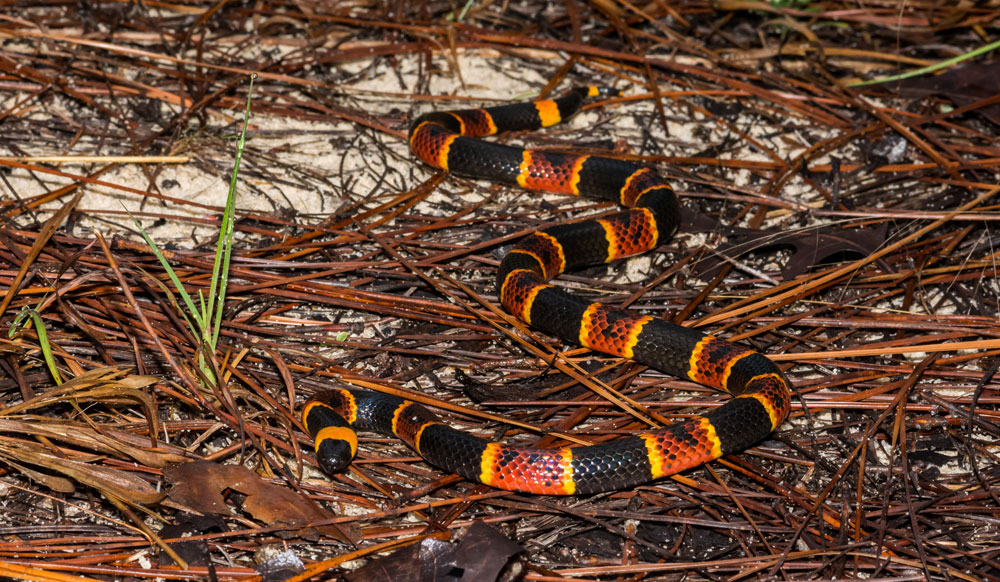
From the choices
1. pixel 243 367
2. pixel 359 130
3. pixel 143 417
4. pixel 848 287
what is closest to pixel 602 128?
pixel 359 130

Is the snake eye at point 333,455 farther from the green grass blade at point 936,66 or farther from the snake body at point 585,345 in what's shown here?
the green grass blade at point 936,66

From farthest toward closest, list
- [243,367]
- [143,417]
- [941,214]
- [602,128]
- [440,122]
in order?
[602,128] < [440,122] < [941,214] < [243,367] < [143,417]

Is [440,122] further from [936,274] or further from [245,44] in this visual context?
[936,274]

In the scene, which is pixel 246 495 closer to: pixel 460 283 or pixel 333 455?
pixel 333 455

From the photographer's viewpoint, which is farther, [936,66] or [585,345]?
[936,66]

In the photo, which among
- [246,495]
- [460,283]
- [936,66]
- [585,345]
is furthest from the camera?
[936,66]

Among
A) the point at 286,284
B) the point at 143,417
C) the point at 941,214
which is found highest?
the point at 941,214

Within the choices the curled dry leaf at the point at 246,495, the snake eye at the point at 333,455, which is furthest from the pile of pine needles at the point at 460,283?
the snake eye at the point at 333,455

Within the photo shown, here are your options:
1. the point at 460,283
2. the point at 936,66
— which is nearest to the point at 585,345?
the point at 460,283
